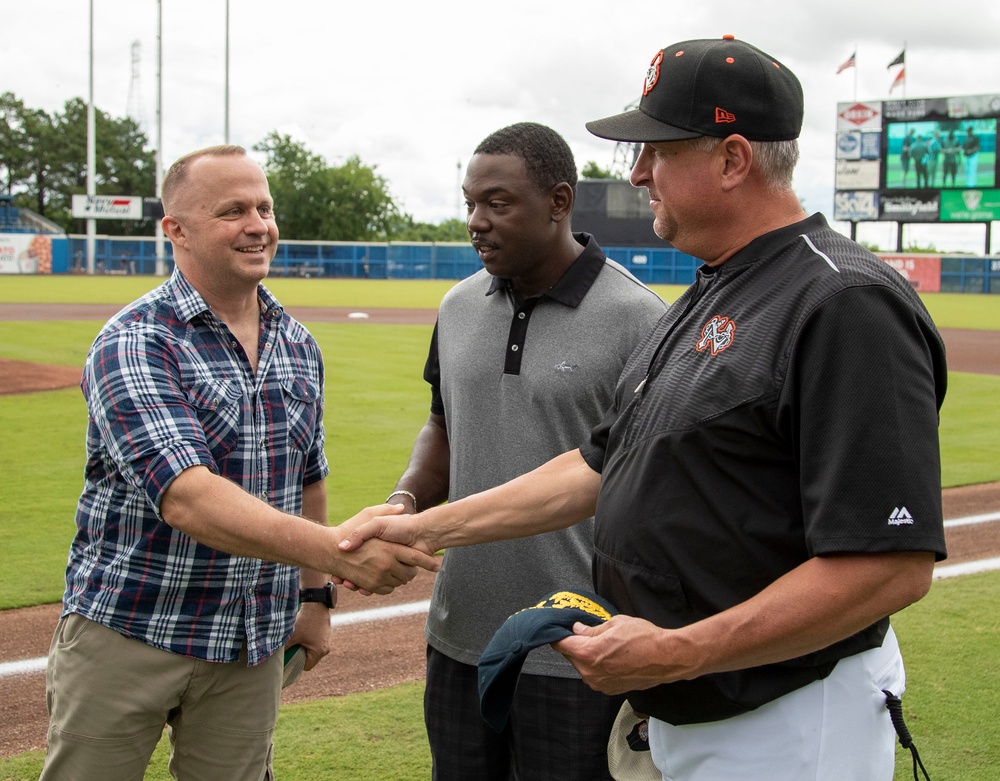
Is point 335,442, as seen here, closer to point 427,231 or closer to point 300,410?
point 300,410

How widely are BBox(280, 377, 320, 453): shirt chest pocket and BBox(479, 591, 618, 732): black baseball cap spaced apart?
115 centimetres

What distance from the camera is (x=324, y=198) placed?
3292 inches

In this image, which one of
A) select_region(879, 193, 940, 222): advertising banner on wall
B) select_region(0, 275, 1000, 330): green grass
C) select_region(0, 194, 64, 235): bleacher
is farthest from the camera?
select_region(0, 194, 64, 235): bleacher

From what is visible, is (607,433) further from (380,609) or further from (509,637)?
(380,609)

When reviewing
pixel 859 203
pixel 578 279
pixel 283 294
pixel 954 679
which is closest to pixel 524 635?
pixel 578 279

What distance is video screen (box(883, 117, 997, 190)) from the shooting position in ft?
175

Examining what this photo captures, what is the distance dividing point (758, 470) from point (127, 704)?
1870 millimetres

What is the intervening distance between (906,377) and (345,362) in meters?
16.4

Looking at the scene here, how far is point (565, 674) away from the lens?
9.75 ft

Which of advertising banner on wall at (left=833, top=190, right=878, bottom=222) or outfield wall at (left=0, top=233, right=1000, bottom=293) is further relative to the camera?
outfield wall at (left=0, top=233, right=1000, bottom=293)

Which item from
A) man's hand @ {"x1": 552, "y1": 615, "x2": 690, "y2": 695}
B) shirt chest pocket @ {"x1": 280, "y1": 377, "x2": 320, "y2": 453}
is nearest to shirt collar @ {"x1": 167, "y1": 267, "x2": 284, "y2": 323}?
shirt chest pocket @ {"x1": 280, "y1": 377, "x2": 320, "y2": 453}

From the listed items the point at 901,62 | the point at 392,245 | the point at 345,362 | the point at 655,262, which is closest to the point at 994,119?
the point at 901,62

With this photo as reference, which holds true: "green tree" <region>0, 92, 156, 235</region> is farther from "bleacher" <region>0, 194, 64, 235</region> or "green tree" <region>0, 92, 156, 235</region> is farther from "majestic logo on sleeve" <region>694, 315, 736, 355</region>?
"majestic logo on sleeve" <region>694, 315, 736, 355</region>

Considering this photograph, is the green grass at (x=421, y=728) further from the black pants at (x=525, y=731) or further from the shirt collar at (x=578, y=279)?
the shirt collar at (x=578, y=279)
